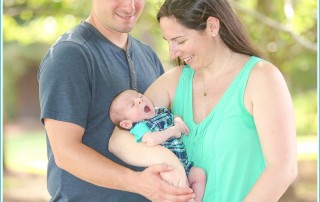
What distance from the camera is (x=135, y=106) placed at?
8.07 ft

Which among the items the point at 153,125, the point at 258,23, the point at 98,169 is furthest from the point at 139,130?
the point at 258,23

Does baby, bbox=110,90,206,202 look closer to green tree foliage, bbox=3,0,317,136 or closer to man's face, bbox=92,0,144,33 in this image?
man's face, bbox=92,0,144,33

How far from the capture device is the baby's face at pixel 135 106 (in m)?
2.46

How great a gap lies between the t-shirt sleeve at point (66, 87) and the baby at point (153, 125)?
0.13 metres

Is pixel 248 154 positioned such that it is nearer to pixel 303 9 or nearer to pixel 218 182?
pixel 218 182

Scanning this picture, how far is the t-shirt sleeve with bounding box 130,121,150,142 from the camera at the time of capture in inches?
95.4

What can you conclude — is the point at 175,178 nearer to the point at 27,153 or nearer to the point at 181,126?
the point at 181,126

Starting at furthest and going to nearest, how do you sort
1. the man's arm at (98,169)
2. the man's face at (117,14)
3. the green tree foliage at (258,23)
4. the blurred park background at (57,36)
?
the blurred park background at (57,36), the green tree foliage at (258,23), the man's face at (117,14), the man's arm at (98,169)

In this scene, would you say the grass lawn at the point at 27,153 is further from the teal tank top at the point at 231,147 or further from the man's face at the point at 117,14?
the teal tank top at the point at 231,147

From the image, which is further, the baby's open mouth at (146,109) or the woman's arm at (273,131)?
the baby's open mouth at (146,109)

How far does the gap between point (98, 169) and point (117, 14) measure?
0.65m

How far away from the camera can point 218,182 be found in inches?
A: 92.6

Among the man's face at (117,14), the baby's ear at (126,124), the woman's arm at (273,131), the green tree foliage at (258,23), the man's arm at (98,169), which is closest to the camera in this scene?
the woman's arm at (273,131)

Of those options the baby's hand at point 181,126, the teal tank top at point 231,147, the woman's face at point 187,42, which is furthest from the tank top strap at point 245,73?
the baby's hand at point 181,126
